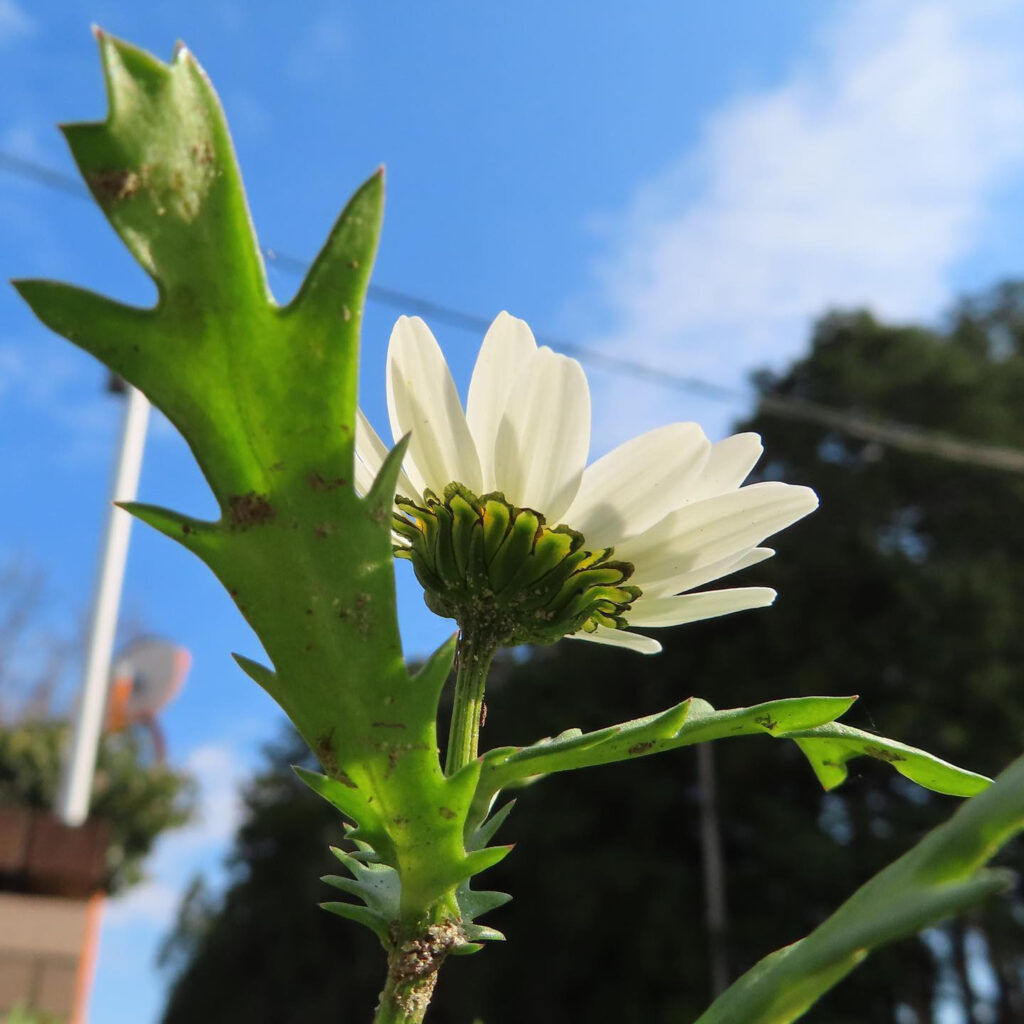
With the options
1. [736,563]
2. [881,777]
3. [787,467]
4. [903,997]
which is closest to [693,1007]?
[903,997]

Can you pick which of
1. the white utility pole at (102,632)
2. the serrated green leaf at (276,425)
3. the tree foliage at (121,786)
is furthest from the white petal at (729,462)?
the tree foliage at (121,786)

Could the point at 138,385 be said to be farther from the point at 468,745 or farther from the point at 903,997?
the point at 903,997

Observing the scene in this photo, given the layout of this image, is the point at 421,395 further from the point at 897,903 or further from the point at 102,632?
the point at 102,632

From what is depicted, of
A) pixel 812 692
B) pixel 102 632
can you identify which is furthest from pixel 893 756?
pixel 812 692

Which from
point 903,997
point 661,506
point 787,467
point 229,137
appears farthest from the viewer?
point 787,467

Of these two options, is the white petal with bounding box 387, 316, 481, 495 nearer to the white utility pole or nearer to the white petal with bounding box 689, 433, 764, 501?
the white petal with bounding box 689, 433, 764, 501

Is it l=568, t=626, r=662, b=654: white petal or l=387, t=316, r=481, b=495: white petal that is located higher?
l=387, t=316, r=481, b=495: white petal

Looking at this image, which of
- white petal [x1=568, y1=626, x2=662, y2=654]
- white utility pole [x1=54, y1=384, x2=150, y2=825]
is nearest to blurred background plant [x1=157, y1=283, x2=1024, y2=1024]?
white utility pole [x1=54, y1=384, x2=150, y2=825]
